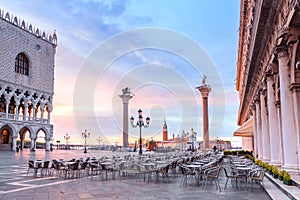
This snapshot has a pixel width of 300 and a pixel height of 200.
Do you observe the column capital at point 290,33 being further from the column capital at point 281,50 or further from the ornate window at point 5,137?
the ornate window at point 5,137

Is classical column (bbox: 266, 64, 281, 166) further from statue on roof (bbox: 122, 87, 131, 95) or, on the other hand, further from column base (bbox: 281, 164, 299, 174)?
statue on roof (bbox: 122, 87, 131, 95)

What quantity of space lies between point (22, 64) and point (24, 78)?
2366 mm

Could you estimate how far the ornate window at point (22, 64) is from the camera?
143 ft

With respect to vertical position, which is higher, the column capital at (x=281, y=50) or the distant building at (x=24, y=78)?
the distant building at (x=24, y=78)

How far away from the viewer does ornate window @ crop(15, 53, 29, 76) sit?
43469 millimetres

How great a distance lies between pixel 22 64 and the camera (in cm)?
Result: 4425

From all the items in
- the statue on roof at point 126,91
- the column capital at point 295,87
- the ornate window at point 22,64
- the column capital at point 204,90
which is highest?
the ornate window at point 22,64

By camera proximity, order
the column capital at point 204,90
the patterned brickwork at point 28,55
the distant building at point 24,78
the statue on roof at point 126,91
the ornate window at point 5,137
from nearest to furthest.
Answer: the column capital at point 204,90 → the patterned brickwork at point 28,55 → the distant building at point 24,78 → the ornate window at point 5,137 → the statue on roof at point 126,91

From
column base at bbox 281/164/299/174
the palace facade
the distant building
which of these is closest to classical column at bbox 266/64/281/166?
the palace facade

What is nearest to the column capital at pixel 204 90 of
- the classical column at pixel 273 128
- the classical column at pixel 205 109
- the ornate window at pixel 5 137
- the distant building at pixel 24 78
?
the classical column at pixel 205 109

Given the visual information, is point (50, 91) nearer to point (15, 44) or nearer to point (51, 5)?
point (15, 44)

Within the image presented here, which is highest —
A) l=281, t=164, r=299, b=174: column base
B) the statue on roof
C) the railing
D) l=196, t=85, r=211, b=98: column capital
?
the statue on roof

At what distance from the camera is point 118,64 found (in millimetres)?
21062

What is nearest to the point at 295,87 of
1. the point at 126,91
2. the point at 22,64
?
the point at 126,91
